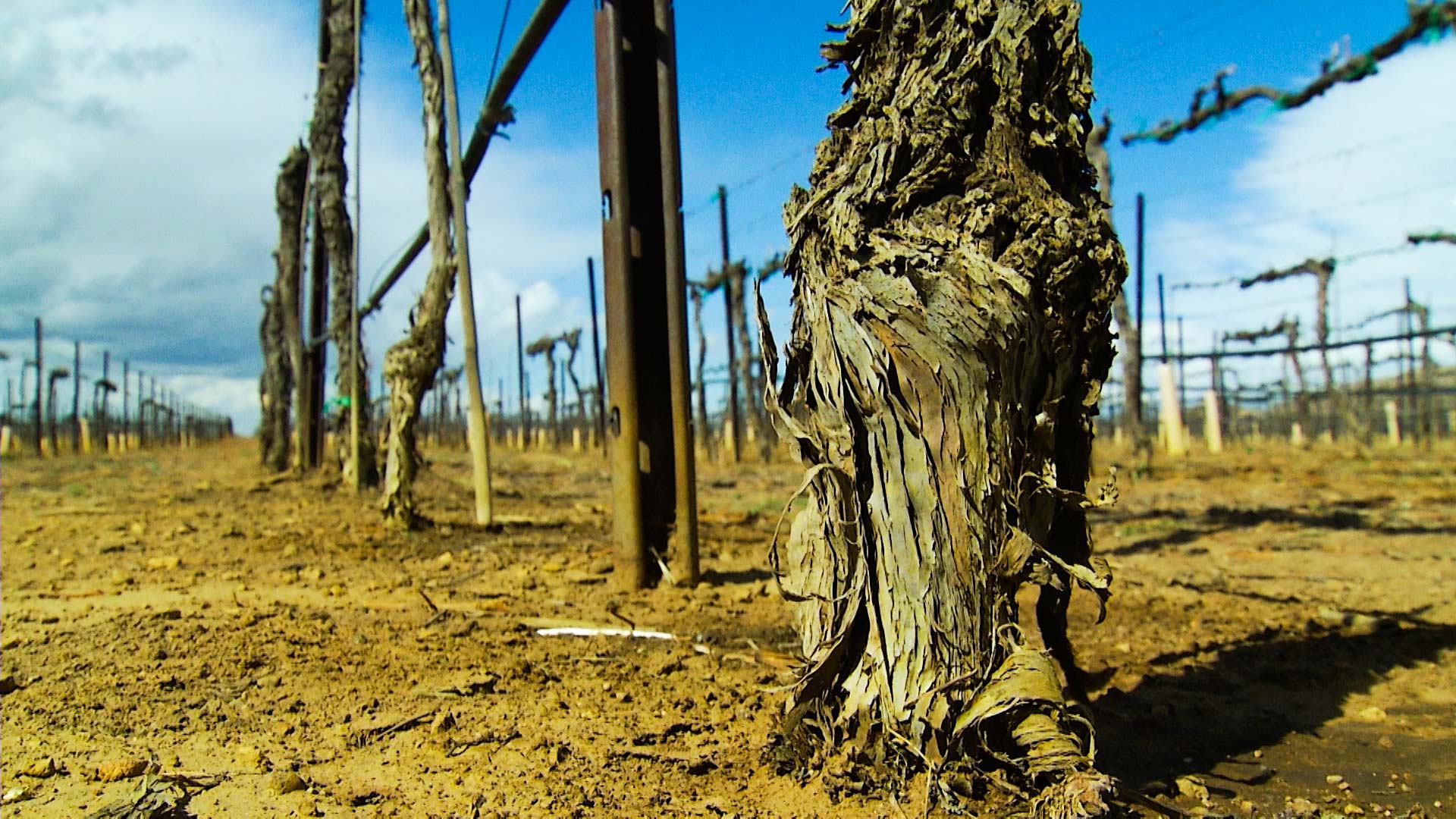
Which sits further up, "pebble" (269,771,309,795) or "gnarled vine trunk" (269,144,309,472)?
"gnarled vine trunk" (269,144,309,472)

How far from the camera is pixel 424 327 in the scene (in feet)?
21.2

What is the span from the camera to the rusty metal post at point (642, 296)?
174 inches

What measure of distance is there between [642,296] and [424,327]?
2.53 m

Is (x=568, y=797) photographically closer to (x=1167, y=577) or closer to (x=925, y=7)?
(x=925, y=7)

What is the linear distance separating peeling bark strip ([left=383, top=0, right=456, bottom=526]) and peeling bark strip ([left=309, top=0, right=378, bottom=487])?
3608 millimetres

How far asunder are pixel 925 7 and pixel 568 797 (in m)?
2.09

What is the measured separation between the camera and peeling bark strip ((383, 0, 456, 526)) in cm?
622

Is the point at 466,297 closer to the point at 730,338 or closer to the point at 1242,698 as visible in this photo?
the point at 1242,698

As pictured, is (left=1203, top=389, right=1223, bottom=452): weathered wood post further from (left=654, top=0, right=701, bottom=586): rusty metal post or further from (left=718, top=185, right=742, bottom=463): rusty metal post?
(left=654, top=0, right=701, bottom=586): rusty metal post

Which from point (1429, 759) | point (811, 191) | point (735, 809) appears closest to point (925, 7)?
point (811, 191)

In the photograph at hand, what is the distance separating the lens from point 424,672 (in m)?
2.95

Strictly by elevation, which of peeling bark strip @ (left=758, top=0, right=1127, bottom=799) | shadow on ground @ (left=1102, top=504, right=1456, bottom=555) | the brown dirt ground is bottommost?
shadow on ground @ (left=1102, top=504, right=1456, bottom=555)

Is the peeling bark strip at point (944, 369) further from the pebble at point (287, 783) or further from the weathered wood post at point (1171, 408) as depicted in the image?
the weathered wood post at point (1171, 408)

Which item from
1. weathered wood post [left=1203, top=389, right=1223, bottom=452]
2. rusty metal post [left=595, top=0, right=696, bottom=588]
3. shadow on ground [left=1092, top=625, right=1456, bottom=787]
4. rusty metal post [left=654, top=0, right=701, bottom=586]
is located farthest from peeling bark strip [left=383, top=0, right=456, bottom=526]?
weathered wood post [left=1203, top=389, right=1223, bottom=452]
